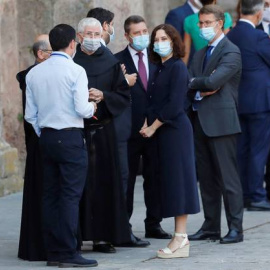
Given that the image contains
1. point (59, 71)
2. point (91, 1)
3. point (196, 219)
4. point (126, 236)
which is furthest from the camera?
point (91, 1)

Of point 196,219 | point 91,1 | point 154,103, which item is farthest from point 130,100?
point 91,1

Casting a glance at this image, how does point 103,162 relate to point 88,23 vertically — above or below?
below

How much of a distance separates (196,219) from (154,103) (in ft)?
6.42

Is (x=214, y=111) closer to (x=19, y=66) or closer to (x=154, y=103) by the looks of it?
(x=154, y=103)

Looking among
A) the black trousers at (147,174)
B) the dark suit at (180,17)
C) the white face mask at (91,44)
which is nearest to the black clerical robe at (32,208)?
the white face mask at (91,44)

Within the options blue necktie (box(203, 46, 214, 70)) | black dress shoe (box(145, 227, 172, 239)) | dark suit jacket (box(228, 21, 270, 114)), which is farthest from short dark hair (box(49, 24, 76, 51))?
dark suit jacket (box(228, 21, 270, 114))

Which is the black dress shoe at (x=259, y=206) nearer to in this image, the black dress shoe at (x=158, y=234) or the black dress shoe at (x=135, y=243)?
the black dress shoe at (x=158, y=234)

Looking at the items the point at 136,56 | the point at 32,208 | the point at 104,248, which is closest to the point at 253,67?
the point at 136,56

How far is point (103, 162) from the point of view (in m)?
9.26

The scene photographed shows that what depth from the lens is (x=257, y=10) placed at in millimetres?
11680

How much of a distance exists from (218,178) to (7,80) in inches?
137

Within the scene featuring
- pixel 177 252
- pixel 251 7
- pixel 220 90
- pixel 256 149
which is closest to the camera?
pixel 177 252

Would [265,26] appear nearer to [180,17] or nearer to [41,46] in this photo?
[180,17]

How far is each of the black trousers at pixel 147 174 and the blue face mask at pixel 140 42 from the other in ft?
2.34
